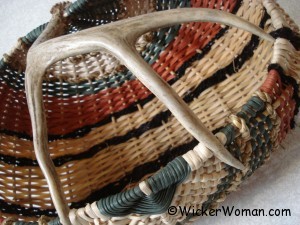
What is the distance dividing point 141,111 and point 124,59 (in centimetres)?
35

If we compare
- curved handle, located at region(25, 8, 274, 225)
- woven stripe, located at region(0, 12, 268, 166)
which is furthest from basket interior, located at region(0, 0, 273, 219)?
curved handle, located at region(25, 8, 274, 225)

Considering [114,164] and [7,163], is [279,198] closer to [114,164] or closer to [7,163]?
[114,164]

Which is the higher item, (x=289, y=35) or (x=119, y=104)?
(x=119, y=104)

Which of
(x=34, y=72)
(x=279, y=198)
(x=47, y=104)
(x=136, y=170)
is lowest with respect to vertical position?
(x=279, y=198)

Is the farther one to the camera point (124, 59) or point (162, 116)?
point (162, 116)

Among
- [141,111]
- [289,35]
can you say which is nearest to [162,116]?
[141,111]

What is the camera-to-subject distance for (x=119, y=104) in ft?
2.69

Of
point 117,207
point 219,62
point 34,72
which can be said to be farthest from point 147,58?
point 117,207

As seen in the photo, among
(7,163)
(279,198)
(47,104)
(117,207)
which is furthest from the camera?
(47,104)

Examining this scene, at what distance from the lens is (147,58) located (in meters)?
0.83

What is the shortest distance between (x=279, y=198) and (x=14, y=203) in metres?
0.44

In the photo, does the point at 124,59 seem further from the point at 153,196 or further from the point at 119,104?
the point at 119,104

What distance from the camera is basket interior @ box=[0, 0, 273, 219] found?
0.69 m

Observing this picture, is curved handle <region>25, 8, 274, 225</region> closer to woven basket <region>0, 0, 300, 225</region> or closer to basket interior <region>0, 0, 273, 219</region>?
woven basket <region>0, 0, 300, 225</region>
